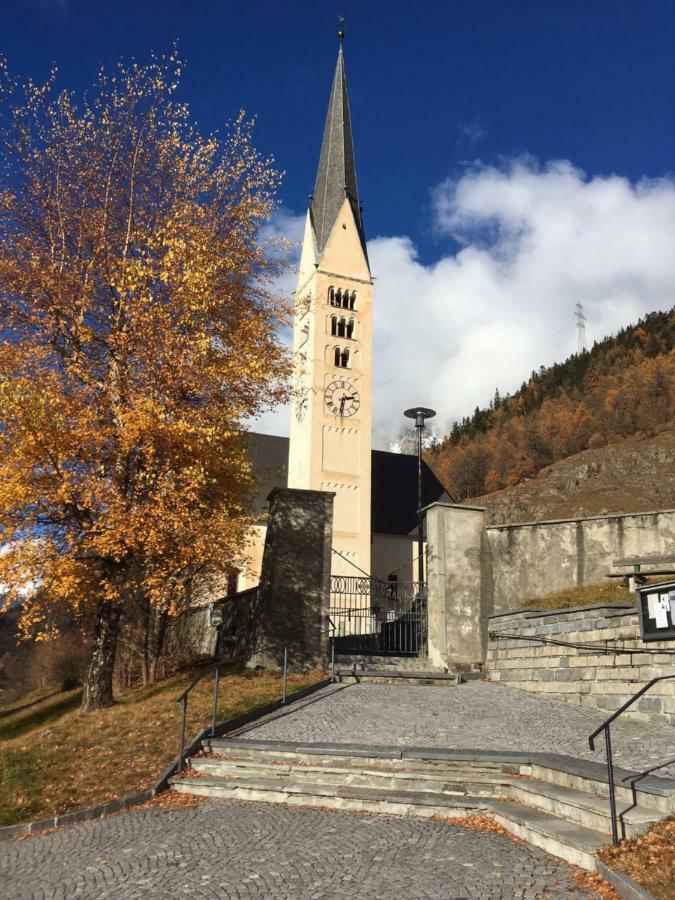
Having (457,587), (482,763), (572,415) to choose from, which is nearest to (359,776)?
(482,763)

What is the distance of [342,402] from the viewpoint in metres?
42.2

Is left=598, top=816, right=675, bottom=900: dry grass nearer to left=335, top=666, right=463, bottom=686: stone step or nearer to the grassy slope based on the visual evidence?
the grassy slope

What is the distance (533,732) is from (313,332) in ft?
114

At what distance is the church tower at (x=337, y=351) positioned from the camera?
40125 mm

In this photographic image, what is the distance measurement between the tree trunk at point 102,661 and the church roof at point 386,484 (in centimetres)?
2774

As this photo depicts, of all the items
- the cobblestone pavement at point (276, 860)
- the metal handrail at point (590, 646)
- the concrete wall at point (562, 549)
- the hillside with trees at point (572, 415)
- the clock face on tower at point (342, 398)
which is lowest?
the cobblestone pavement at point (276, 860)

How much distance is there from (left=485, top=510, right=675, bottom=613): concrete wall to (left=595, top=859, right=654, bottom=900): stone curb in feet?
31.7

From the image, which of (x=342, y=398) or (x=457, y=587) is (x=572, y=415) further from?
(x=457, y=587)

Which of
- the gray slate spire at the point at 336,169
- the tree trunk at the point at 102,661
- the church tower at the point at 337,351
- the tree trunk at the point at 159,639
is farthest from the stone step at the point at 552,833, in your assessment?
the gray slate spire at the point at 336,169

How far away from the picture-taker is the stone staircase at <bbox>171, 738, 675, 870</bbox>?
20.5ft

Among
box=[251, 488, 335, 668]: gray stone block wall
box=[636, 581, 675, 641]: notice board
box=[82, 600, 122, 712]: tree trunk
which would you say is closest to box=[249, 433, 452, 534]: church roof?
box=[251, 488, 335, 668]: gray stone block wall

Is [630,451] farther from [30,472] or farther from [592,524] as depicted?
[30,472]

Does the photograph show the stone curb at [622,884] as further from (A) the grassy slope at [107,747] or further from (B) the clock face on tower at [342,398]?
(B) the clock face on tower at [342,398]

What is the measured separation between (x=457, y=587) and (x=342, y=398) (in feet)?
90.2
